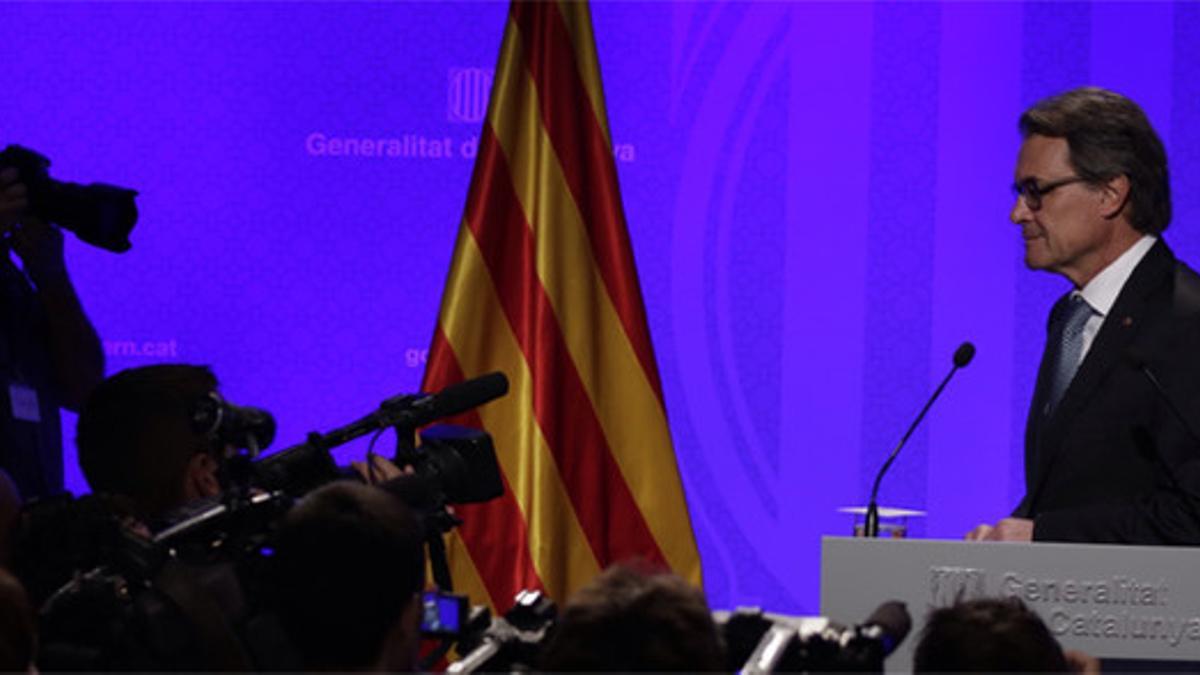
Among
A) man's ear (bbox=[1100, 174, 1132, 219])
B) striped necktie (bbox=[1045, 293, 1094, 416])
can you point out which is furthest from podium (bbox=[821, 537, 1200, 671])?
man's ear (bbox=[1100, 174, 1132, 219])

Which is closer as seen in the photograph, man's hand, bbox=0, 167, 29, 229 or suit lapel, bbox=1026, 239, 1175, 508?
suit lapel, bbox=1026, 239, 1175, 508

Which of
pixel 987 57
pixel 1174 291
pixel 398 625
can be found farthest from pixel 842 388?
pixel 398 625

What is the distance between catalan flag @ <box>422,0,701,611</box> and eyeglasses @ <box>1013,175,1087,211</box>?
1510mm

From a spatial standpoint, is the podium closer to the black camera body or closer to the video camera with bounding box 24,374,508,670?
the video camera with bounding box 24,374,508,670

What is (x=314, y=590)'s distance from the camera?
224 cm

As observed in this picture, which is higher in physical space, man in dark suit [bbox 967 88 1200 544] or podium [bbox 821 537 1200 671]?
man in dark suit [bbox 967 88 1200 544]

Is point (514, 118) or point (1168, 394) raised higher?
point (514, 118)

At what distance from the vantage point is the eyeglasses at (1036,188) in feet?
12.3

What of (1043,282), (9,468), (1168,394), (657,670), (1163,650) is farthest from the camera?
(1043,282)

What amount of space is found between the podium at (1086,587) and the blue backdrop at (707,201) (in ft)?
6.78

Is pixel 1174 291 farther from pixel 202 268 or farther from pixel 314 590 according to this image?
pixel 202 268

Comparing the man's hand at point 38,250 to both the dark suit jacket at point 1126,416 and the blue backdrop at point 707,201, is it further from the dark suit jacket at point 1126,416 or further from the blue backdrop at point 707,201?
the dark suit jacket at point 1126,416

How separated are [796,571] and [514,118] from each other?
61.7 inches

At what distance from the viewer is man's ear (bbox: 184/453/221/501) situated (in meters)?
3.33
